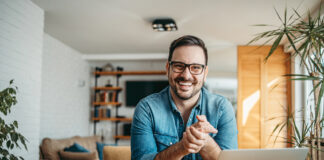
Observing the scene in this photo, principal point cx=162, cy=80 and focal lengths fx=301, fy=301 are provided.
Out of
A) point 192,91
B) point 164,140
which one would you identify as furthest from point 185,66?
point 164,140

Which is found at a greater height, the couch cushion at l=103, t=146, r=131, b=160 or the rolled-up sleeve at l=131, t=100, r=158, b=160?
the rolled-up sleeve at l=131, t=100, r=158, b=160

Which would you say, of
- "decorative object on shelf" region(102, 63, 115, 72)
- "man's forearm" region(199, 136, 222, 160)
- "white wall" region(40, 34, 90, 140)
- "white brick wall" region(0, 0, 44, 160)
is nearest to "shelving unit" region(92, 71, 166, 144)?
"decorative object on shelf" region(102, 63, 115, 72)

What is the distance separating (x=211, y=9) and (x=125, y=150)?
219 cm

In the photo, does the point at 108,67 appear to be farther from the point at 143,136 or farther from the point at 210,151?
the point at 210,151

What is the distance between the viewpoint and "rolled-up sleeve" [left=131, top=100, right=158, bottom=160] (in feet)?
4.45

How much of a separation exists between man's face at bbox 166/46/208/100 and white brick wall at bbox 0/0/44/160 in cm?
226

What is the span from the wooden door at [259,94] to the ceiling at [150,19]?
1.57 ft

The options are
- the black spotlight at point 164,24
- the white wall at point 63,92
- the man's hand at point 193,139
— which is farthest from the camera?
the white wall at point 63,92

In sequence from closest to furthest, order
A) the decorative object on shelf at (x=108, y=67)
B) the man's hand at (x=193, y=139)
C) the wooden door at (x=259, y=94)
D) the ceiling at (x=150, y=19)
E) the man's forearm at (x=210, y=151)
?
the man's hand at (x=193, y=139) < the man's forearm at (x=210, y=151) < the ceiling at (x=150, y=19) < the wooden door at (x=259, y=94) < the decorative object on shelf at (x=108, y=67)

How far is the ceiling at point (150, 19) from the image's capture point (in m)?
3.49

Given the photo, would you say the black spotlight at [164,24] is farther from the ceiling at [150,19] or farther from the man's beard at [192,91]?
the man's beard at [192,91]

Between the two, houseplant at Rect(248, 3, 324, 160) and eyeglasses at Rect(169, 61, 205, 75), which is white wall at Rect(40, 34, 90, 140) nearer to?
houseplant at Rect(248, 3, 324, 160)

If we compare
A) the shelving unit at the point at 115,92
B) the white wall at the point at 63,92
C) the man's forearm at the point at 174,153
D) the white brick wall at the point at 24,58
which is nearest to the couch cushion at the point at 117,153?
the man's forearm at the point at 174,153

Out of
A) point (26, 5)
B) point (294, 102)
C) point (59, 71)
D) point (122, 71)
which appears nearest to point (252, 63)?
point (294, 102)
